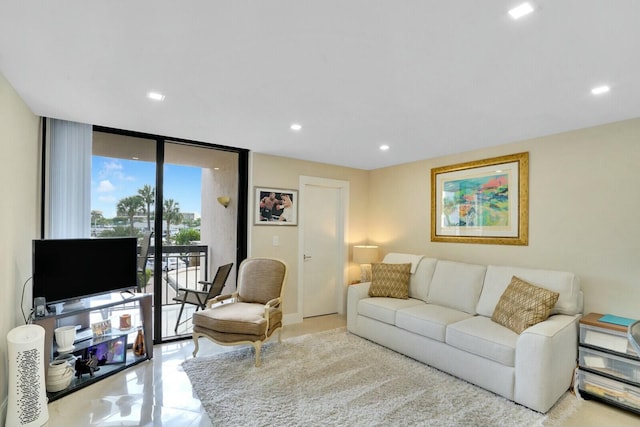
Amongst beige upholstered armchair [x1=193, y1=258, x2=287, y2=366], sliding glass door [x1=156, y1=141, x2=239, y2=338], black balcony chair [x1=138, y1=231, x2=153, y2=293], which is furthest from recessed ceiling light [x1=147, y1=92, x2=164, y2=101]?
beige upholstered armchair [x1=193, y1=258, x2=287, y2=366]

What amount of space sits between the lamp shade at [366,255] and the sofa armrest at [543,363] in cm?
240

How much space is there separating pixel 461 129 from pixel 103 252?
3.57 m

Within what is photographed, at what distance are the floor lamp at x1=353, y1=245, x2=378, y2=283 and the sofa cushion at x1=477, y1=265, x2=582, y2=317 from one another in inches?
64.9

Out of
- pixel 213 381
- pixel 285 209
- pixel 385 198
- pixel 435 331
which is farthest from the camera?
pixel 385 198

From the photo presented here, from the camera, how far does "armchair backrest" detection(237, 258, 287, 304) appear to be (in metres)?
3.70

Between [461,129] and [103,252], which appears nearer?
[103,252]

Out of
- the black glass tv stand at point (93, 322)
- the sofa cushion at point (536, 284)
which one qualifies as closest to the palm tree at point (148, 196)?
the black glass tv stand at point (93, 322)

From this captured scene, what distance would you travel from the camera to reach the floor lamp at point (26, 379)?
204cm

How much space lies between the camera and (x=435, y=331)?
3.07 m

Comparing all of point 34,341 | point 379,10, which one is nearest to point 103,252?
point 34,341

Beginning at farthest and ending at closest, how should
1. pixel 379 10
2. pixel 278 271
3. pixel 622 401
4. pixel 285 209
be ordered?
pixel 285 209 < pixel 278 271 < pixel 622 401 < pixel 379 10

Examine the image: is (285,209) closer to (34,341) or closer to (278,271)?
(278,271)

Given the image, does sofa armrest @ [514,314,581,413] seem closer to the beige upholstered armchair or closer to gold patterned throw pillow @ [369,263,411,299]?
gold patterned throw pillow @ [369,263,411,299]

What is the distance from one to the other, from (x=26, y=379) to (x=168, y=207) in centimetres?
202
